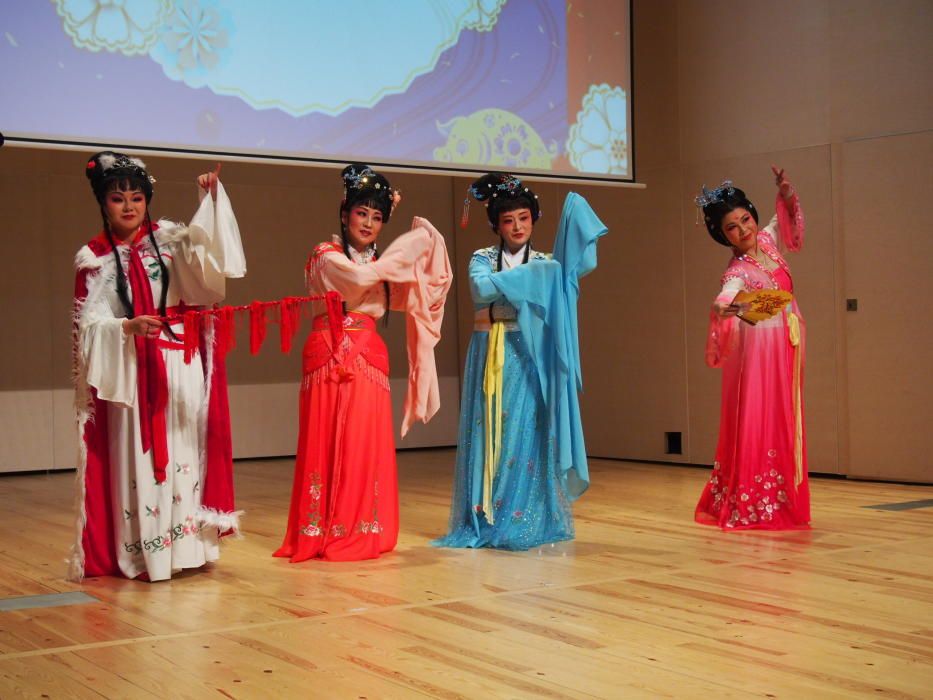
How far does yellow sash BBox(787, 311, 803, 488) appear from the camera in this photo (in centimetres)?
495

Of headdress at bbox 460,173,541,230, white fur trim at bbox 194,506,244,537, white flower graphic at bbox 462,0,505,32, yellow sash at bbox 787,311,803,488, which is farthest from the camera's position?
white flower graphic at bbox 462,0,505,32

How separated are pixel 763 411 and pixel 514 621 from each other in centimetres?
212

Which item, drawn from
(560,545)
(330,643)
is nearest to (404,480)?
(560,545)

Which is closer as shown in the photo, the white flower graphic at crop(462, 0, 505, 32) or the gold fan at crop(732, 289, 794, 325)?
the gold fan at crop(732, 289, 794, 325)

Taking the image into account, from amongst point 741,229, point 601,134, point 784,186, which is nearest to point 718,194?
point 741,229

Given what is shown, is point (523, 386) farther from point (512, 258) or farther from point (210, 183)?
point (210, 183)

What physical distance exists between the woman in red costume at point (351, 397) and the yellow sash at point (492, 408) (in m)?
0.35

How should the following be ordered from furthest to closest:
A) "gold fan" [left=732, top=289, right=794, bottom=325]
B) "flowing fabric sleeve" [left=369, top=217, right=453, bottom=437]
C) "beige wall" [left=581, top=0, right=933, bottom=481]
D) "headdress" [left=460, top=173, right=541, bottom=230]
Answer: "beige wall" [left=581, top=0, right=933, bottom=481]
"gold fan" [left=732, top=289, right=794, bottom=325]
"headdress" [left=460, top=173, right=541, bottom=230]
"flowing fabric sleeve" [left=369, top=217, right=453, bottom=437]

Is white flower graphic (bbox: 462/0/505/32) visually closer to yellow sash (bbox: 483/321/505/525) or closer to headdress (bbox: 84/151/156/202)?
yellow sash (bbox: 483/321/505/525)

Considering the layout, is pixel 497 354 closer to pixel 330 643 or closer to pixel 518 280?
pixel 518 280

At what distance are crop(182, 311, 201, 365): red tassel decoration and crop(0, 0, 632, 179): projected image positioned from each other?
149 cm

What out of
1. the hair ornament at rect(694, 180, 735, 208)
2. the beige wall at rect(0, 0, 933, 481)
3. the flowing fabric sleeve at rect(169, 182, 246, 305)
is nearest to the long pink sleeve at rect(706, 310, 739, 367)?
the hair ornament at rect(694, 180, 735, 208)

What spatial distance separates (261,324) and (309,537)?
2.74 ft

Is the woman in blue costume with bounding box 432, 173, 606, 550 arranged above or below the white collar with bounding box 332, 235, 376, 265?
below
